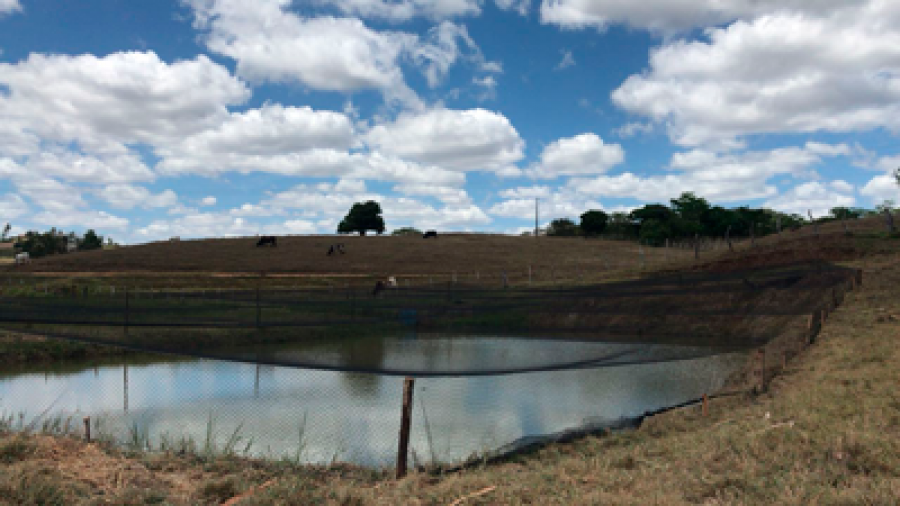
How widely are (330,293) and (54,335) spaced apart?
13.0m

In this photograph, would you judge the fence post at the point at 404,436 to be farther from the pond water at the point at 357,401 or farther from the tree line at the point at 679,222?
the tree line at the point at 679,222

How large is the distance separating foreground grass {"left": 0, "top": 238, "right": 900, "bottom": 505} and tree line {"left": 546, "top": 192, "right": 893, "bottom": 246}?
194ft

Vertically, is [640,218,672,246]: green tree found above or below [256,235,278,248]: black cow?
above

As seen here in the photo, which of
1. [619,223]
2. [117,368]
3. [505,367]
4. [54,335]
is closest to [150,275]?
[117,368]

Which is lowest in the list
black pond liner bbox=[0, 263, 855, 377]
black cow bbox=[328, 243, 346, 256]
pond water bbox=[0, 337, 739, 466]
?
pond water bbox=[0, 337, 739, 466]

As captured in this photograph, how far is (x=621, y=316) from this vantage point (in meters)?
21.2

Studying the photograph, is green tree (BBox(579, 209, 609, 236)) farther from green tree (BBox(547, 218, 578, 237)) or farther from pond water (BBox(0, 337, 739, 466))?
pond water (BBox(0, 337, 739, 466))

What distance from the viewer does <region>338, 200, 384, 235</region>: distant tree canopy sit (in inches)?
3423

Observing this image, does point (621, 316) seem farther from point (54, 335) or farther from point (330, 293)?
point (54, 335)

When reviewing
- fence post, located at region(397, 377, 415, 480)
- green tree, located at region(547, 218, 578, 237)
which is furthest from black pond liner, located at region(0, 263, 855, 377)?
green tree, located at region(547, 218, 578, 237)

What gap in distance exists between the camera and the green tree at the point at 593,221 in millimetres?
84312

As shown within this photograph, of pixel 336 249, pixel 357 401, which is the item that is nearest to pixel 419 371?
pixel 357 401

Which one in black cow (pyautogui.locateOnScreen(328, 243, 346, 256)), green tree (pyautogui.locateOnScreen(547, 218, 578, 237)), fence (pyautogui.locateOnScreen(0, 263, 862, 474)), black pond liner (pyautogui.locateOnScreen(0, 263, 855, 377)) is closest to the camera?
fence (pyautogui.locateOnScreen(0, 263, 862, 474))

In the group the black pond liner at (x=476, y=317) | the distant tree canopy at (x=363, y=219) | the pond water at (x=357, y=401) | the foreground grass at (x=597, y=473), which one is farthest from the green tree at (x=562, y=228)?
the foreground grass at (x=597, y=473)
